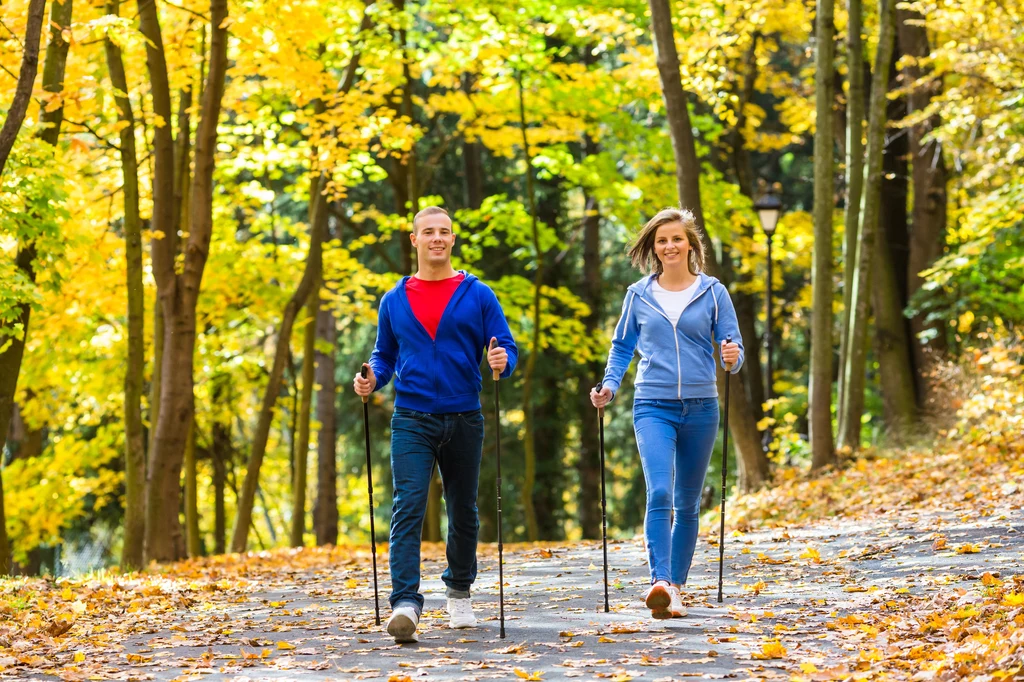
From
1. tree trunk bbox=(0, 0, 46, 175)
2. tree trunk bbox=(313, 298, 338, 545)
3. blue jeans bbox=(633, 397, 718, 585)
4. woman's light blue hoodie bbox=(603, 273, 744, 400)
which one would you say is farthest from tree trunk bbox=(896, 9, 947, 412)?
tree trunk bbox=(0, 0, 46, 175)

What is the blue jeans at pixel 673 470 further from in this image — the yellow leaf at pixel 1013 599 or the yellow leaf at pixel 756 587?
the yellow leaf at pixel 1013 599

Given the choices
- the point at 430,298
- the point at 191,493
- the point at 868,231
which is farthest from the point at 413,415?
the point at 191,493

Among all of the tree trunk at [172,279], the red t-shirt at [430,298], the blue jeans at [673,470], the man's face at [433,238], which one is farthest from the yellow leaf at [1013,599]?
the tree trunk at [172,279]

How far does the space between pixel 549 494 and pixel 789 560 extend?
1459 cm

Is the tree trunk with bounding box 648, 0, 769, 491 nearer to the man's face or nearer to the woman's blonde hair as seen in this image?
the woman's blonde hair

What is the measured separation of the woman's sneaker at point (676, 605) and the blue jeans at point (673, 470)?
8 centimetres

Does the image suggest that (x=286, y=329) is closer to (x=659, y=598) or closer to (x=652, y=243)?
(x=652, y=243)

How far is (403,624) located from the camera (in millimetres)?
5711

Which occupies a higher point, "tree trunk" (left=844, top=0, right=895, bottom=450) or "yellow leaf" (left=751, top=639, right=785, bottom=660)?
"tree trunk" (left=844, top=0, right=895, bottom=450)

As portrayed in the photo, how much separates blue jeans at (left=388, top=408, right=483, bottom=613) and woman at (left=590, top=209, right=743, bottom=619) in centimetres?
76

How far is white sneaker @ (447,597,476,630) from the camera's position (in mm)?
6246

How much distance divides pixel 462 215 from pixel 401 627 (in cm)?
1317

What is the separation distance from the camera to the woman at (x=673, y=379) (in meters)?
6.23

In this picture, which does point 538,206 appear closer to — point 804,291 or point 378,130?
point 804,291
